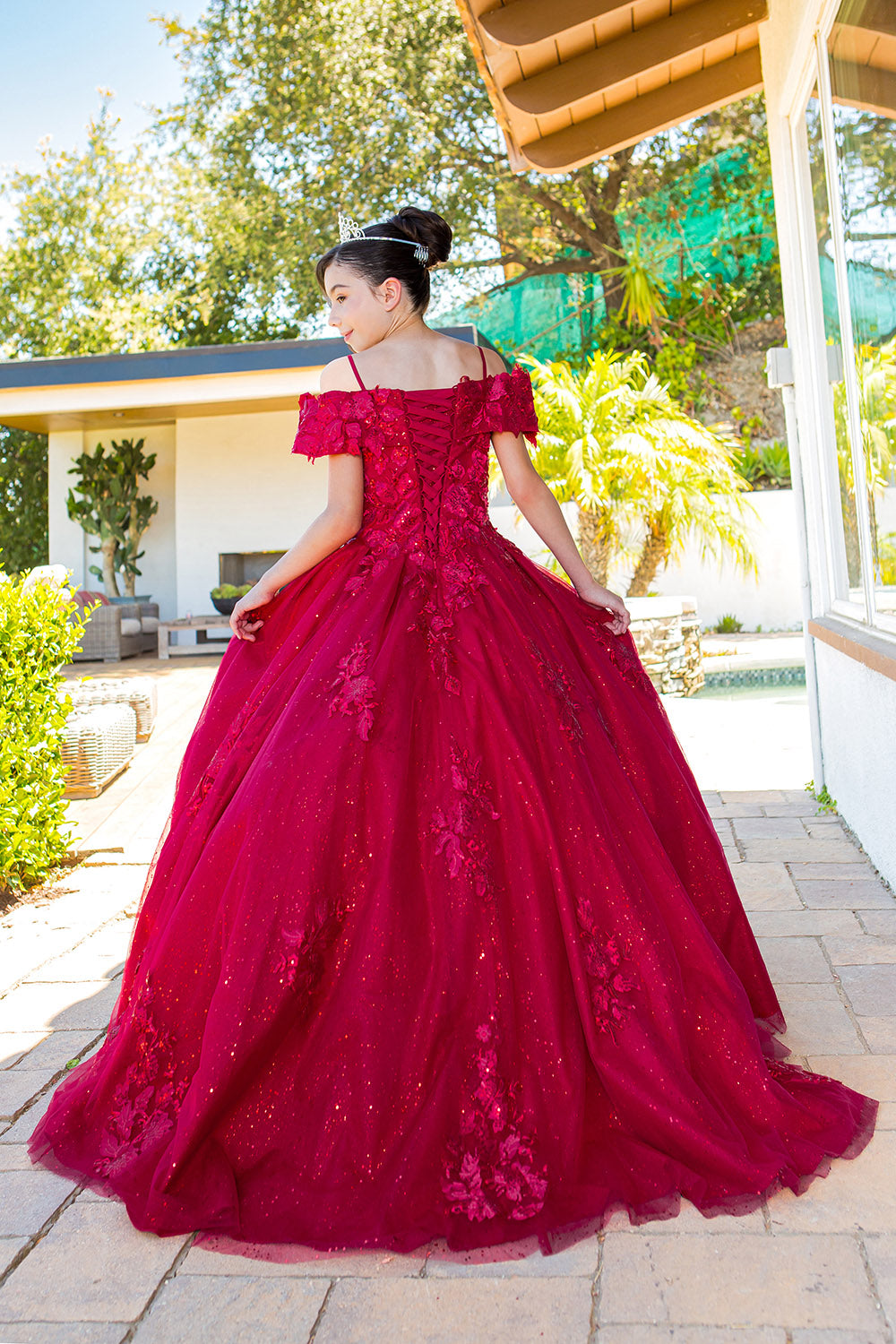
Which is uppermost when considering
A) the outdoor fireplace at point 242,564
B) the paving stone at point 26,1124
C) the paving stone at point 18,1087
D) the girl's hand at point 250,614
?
the outdoor fireplace at point 242,564

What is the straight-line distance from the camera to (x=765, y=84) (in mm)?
5168

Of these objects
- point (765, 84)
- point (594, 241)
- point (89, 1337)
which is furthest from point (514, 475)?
point (594, 241)

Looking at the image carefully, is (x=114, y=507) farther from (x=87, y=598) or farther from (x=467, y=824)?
(x=467, y=824)

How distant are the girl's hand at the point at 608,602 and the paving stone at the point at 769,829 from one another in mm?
2110

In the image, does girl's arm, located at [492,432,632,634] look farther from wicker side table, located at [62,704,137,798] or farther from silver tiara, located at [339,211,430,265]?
wicker side table, located at [62,704,137,798]

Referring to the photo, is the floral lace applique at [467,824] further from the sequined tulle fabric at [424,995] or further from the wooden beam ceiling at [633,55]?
the wooden beam ceiling at [633,55]

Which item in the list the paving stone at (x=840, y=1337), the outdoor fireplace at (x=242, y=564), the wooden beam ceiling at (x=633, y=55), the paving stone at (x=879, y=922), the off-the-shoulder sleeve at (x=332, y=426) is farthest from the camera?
the outdoor fireplace at (x=242, y=564)

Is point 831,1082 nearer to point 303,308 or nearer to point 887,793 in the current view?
point 887,793

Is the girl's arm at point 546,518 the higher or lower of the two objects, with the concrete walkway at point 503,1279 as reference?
higher

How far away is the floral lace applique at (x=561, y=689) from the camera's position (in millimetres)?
2131

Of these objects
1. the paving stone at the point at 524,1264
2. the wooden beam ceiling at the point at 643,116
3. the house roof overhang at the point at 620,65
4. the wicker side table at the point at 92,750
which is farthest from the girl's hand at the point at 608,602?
the wicker side table at the point at 92,750

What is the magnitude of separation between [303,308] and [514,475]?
59.6 feet

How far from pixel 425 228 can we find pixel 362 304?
0.22 metres

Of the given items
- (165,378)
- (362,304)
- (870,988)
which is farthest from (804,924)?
(165,378)
